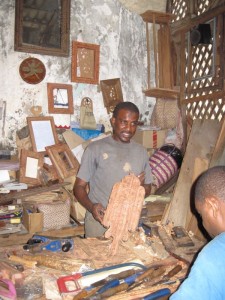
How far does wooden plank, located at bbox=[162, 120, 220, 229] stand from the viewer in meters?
3.57

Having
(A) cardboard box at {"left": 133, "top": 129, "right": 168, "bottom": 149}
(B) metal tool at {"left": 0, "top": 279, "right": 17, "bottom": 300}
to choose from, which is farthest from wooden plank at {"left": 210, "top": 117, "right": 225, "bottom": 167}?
(B) metal tool at {"left": 0, "top": 279, "right": 17, "bottom": 300}

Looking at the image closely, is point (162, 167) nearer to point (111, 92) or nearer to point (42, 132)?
point (111, 92)

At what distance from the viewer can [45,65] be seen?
4.97m

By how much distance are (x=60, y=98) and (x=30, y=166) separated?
49.2 inches

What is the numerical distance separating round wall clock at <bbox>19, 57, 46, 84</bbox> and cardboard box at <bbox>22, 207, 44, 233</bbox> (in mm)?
2067

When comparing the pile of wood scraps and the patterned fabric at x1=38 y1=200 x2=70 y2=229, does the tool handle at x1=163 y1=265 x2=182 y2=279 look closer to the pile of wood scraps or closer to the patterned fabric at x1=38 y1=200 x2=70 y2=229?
the pile of wood scraps

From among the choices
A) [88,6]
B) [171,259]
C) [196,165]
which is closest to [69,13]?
[88,6]

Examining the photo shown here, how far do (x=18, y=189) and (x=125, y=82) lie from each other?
265 centimetres

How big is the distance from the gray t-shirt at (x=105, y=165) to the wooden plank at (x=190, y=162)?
3.26ft

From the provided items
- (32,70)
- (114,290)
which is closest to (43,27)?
(32,70)

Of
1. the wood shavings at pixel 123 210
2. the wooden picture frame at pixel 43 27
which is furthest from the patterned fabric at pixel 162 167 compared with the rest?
the wood shavings at pixel 123 210

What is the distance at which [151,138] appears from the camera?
5125mm

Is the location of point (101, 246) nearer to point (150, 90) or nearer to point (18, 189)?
point (18, 189)

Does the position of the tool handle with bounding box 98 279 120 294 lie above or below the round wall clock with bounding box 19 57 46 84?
below
